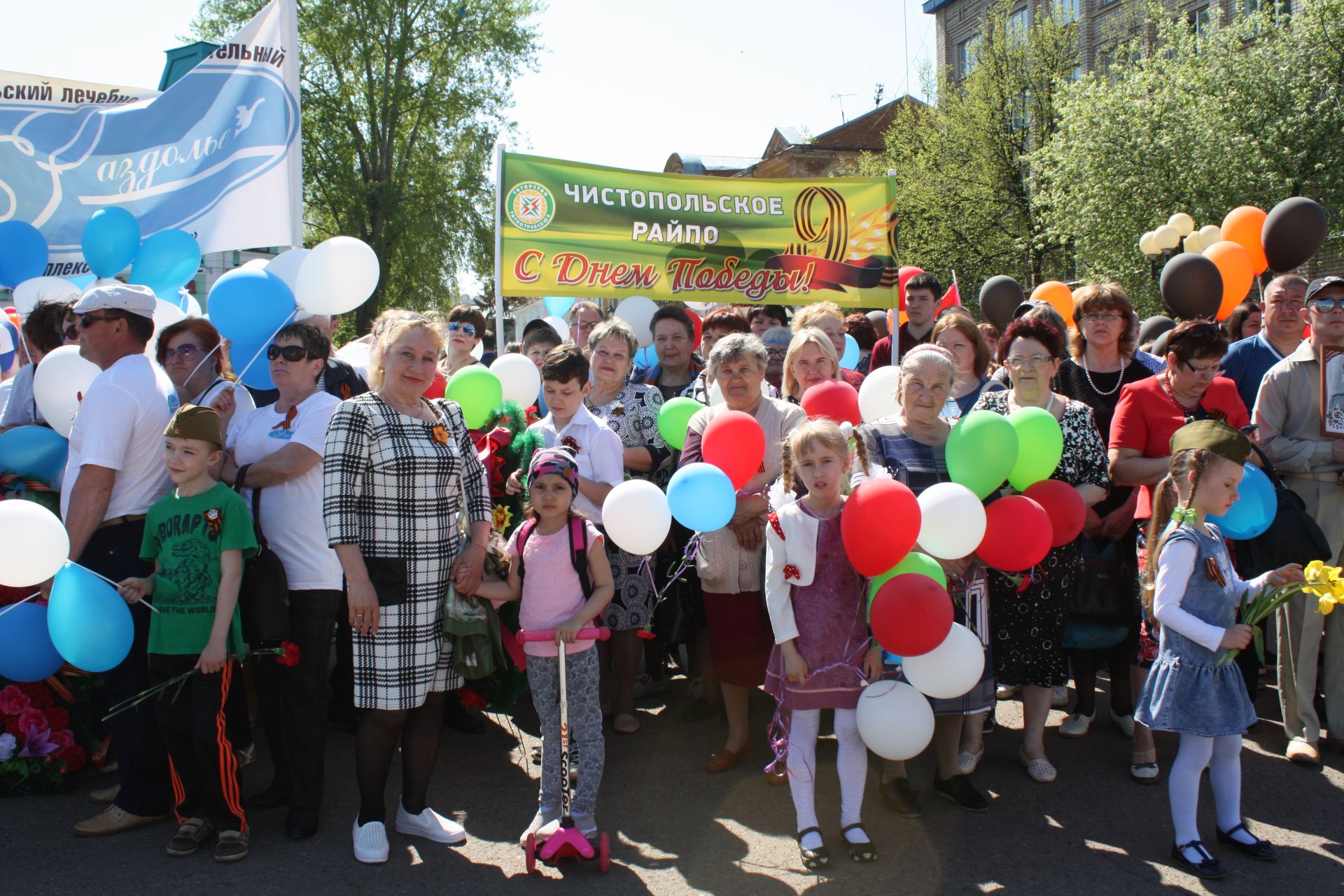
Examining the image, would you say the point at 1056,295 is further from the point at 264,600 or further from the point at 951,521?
the point at 264,600

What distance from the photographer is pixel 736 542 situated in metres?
4.39

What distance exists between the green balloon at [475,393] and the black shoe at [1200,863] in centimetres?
343

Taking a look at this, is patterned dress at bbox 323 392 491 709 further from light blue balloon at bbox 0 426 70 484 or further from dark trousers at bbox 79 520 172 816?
light blue balloon at bbox 0 426 70 484

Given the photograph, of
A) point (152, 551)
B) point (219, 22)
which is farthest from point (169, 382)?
point (219, 22)

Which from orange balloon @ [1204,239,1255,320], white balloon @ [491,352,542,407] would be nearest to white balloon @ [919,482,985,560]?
white balloon @ [491,352,542,407]

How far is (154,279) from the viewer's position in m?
5.15

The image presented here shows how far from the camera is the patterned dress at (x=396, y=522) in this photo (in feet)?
11.4

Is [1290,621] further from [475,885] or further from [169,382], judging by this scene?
[169,382]

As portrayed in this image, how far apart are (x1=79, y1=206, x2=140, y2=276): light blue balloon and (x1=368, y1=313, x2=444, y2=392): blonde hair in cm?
233

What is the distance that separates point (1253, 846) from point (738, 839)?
1832 millimetres

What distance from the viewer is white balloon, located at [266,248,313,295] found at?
4746 mm

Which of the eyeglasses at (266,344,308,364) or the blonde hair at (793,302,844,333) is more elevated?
the blonde hair at (793,302,844,333)

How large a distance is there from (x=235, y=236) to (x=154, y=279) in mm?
702

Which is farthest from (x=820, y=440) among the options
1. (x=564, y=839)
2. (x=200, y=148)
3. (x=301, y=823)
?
(x=200, y=148)
